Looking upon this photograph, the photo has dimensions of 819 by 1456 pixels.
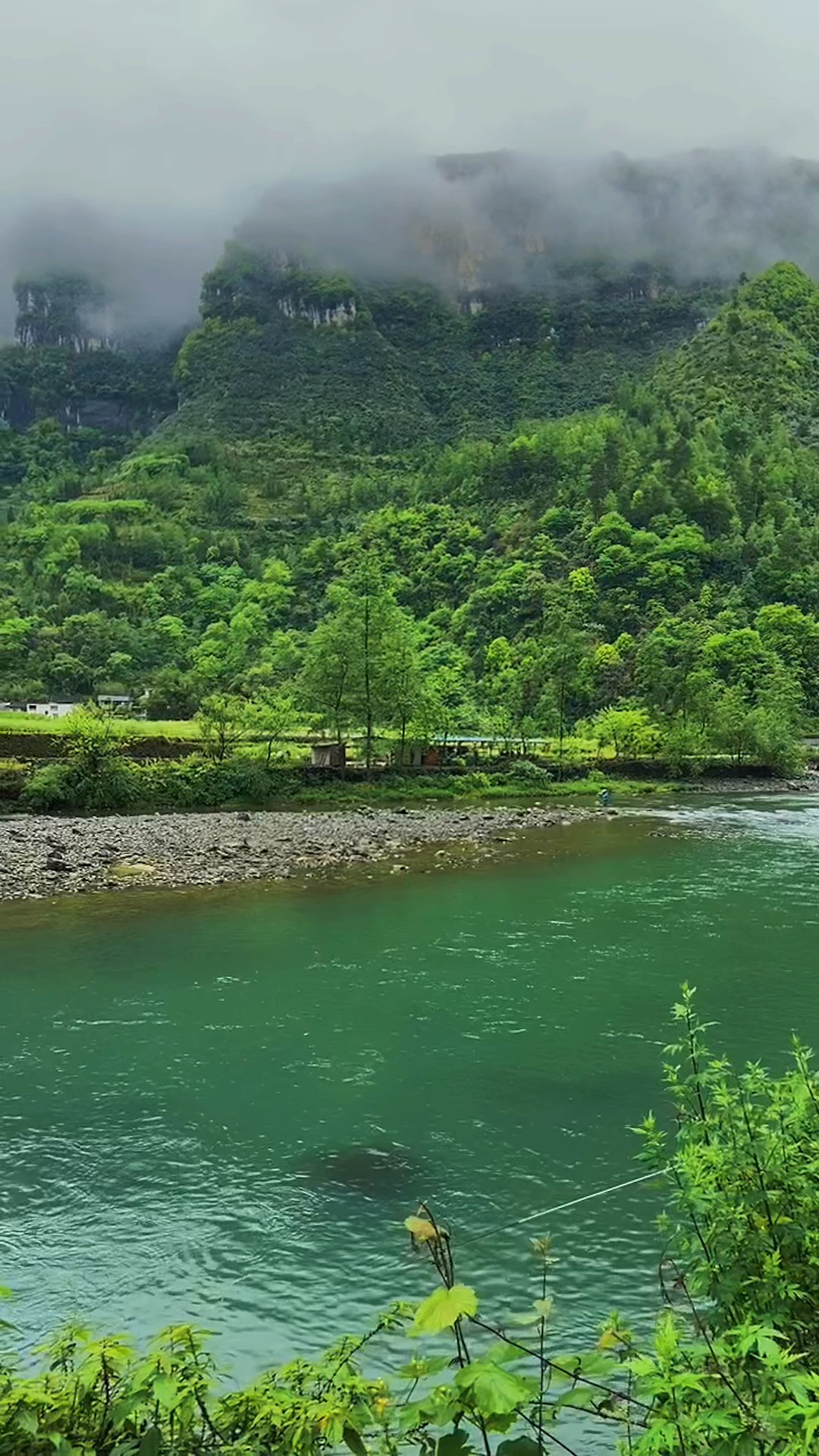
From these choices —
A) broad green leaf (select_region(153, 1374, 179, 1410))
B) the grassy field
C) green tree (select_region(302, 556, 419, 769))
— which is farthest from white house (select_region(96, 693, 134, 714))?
broad green leaf (select_region(153, 1374, 179, 1410))

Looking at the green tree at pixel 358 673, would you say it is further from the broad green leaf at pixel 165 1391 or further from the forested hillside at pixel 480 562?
the broad green leaf at pixel 165 1391

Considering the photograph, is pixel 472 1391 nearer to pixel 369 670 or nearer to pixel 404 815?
pixel 404 815

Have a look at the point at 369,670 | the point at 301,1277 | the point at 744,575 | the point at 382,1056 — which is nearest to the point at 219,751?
the point at 369,670

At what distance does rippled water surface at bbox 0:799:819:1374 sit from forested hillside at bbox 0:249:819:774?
117ft

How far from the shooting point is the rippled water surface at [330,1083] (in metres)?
8.29

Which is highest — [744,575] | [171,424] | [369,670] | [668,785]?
[171,424]

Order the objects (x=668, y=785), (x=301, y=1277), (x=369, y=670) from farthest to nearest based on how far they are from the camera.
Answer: (x=668, y=785)
(x=369, y=670)
(x=301, y=1277)

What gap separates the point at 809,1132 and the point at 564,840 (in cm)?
3273

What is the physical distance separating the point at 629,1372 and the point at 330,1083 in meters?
8.86

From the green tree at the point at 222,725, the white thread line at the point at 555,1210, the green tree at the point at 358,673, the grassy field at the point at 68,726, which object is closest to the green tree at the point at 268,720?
the green tree at the point at 222,725

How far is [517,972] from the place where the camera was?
18.2m

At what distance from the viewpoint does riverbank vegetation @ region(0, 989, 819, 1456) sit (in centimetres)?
319

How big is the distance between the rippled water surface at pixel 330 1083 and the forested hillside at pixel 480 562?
35.5 metres

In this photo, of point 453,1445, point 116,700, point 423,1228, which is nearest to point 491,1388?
point 453,1445
